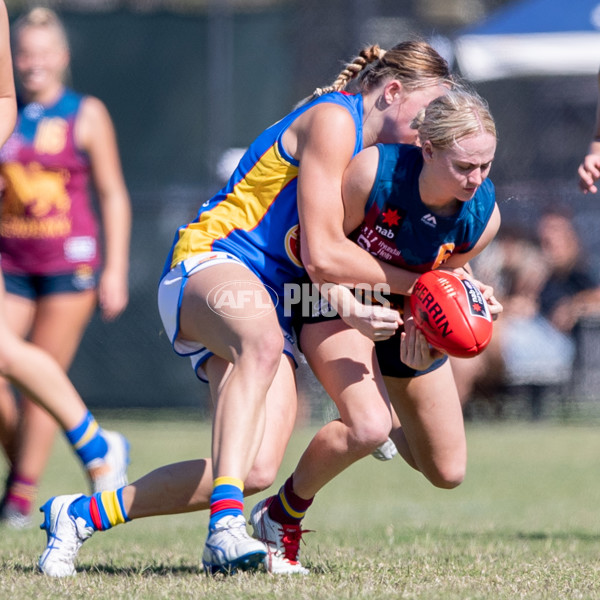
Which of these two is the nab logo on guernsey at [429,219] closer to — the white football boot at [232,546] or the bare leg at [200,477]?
the bare leg at [200,477]

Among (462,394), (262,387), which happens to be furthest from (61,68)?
(462,394)

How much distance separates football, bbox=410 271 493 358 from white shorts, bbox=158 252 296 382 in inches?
20.5

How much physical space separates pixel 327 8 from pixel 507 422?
449 cm

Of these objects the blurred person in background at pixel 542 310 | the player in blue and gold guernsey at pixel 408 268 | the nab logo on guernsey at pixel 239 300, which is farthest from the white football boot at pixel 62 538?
the blurred person in background at pixel 542 310

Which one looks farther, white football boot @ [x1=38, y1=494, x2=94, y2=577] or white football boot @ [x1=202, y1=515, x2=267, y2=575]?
white football boot @ [x1=38, y1=494, x2=94, y2=577]

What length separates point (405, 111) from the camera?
415cm

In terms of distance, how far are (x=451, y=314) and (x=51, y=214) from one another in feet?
10.7

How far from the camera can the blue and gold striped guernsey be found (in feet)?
13.6

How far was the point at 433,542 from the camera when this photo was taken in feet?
16.1

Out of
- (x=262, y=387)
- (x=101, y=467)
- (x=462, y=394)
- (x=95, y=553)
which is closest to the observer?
(x=262, y=387)

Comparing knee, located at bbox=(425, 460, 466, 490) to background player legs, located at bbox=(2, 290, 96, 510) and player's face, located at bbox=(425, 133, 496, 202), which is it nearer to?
player's face, located at bbox=(425, 133, 496, 202)

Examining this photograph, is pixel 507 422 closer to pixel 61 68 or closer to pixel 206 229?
pixel 61 68

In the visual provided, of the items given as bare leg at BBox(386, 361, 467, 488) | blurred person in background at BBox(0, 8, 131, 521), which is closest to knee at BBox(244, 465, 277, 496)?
bare leg at BBox(386, 361, 467, 488)

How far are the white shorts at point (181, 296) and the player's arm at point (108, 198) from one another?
224cm
